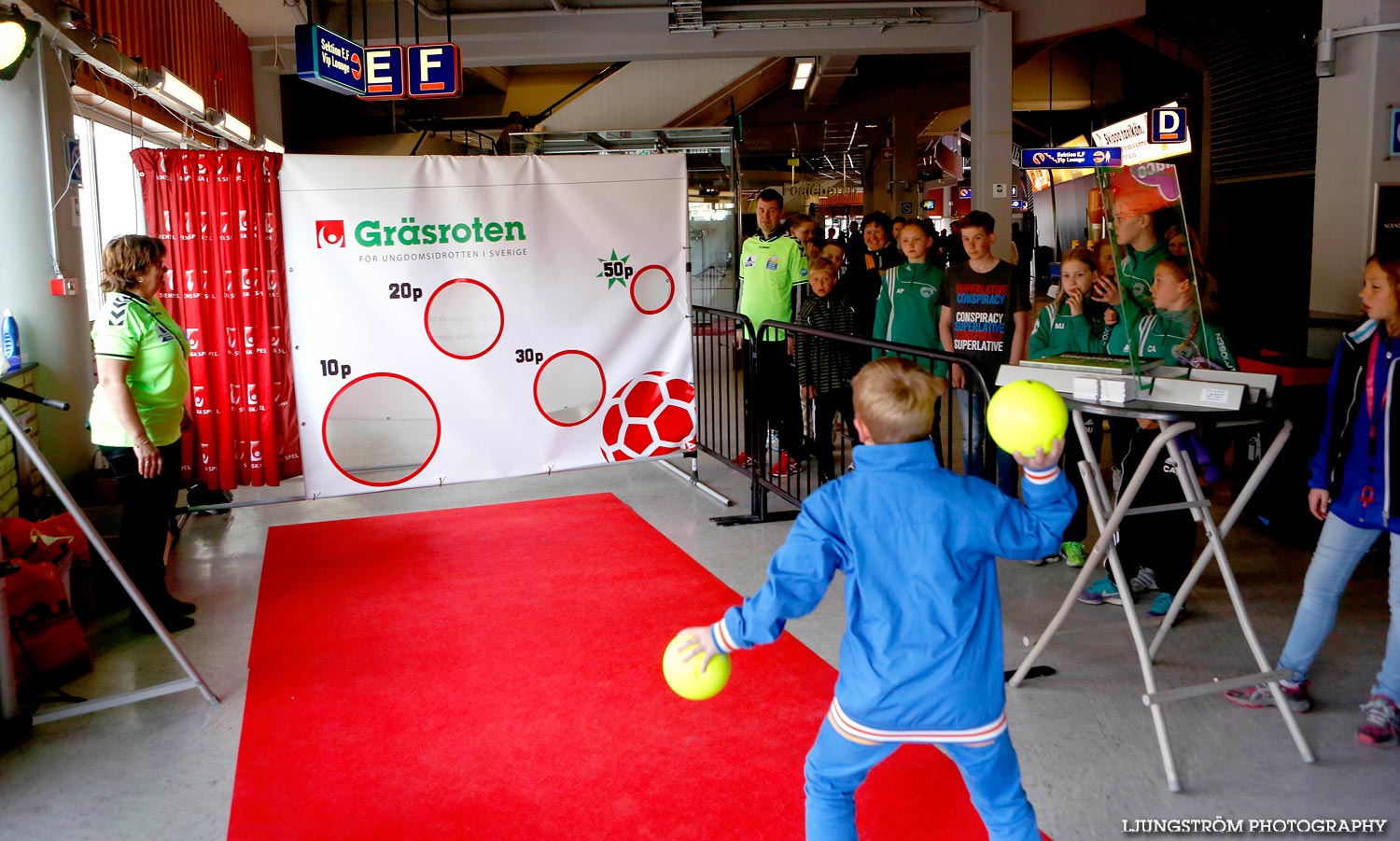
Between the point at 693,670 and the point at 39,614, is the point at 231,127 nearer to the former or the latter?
the point at 39,614

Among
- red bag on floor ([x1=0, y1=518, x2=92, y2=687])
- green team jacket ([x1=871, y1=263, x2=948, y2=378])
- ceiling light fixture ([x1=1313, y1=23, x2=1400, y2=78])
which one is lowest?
red bag on floor ([x1=0, y1=518, x2=92, y2=687])

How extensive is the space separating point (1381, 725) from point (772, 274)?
460 centimetres

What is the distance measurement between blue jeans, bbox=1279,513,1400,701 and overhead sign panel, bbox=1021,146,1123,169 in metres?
1.35

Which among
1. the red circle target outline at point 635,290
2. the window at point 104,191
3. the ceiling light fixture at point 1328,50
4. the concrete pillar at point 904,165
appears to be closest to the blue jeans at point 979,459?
the red circle target outline at point 635,290

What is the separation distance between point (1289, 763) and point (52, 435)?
559 cm

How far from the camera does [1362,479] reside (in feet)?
10.5

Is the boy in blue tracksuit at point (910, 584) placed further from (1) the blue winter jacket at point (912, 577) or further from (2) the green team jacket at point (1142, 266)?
(2) the green team jacket at point (1142, 266)

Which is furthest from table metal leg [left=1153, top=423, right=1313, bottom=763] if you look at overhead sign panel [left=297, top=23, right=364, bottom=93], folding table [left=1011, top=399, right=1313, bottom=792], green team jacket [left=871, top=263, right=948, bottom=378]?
overhead sign panel [left=297, top=23, right=364, bottom=93]

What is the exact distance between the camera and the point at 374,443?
586 centimetres

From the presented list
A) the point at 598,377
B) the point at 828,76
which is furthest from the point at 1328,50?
the point at 828,76

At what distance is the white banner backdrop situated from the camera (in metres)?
5.64

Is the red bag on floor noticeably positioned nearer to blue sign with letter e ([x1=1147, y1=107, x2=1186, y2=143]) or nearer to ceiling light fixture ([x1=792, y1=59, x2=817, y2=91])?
blue sign with letter e ([x1=1147, y1=107, x2=1186, y2=143])

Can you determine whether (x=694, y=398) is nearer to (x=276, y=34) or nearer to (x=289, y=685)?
(x=289, y=685)

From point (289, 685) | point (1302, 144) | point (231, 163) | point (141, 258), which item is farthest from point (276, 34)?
point (1302, 144)
